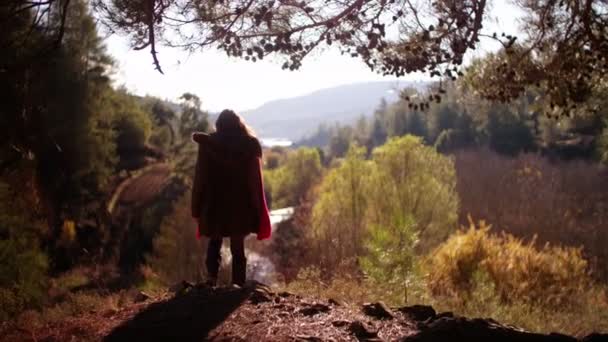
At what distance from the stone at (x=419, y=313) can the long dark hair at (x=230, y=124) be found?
2116 mm

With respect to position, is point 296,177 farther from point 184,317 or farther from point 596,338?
point 596,338

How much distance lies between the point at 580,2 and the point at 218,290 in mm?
3963

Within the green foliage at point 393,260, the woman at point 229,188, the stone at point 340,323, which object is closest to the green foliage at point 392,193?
the green foliage at point 393,260

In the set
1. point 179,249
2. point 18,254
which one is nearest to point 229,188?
point 18,254

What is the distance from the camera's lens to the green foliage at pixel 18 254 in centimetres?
1277

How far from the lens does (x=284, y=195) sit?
5319cm

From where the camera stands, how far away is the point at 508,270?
40.3 feet

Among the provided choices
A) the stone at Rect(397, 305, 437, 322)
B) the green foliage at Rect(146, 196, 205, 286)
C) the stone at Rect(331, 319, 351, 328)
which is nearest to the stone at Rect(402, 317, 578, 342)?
the stone at Rect(331, 319, 351, 328)

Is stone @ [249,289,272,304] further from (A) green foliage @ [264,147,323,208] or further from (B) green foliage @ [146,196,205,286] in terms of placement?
(A) green foliage @ [264,147,323,208]

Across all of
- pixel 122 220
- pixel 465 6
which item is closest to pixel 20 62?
pixel 465 6

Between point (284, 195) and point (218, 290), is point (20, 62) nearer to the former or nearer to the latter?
point (218, 290)

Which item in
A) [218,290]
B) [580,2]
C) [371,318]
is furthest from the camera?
[580,2]

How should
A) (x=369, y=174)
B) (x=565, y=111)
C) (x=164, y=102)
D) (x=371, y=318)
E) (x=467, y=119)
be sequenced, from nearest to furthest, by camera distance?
1. (x=371, y=318)
2. (x=565, y=111)
3. (x=369, y=174)
4. (x=164, y=102)
5. (x=467, y=119)

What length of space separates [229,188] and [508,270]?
8.51 m
